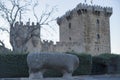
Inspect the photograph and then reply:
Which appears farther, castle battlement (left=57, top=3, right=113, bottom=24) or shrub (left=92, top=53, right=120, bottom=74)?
castle battlement (left=57, top=3, right=113, bottom=24)

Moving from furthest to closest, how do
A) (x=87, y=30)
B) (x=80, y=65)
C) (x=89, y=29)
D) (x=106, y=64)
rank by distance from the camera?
(x=89, y=29) → (x=87, y=30) → (x=106, y=64) → (x=80, y=65)

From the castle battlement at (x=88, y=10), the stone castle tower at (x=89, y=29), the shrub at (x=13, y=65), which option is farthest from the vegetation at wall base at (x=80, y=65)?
the castle battlement at (x=88, y=10)

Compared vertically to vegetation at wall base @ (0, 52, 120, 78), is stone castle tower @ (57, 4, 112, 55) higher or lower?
higher

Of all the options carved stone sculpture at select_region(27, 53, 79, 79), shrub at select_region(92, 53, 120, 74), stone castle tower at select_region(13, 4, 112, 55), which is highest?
stone castle tower at select_region(13, 4, 112, 55)

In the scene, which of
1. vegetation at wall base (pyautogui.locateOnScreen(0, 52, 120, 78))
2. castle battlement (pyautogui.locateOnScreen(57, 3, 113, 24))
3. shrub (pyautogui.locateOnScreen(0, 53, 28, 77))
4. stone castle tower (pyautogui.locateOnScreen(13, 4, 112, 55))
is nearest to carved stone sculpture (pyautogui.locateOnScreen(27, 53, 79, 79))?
vegetation at wall base (pyautogui.locateOnScreen(0, 52, 120, 78))

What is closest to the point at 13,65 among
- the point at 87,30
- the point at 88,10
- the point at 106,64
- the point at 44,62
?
the point at 44,62

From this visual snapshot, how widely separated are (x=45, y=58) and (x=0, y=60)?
8212 mm

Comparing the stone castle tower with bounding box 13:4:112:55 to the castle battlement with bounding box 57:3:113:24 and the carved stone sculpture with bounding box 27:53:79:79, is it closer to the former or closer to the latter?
the castle battlement with bounding box 57:3:113:24

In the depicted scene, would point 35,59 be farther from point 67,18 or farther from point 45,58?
point 67,18

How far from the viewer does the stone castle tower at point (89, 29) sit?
52969 mm

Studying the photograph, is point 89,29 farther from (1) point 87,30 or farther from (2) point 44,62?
(2) point 44,62

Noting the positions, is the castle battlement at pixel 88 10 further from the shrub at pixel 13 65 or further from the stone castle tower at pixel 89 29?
the shrub at pixel 13 65

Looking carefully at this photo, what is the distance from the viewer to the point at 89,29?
→ 5394 centimetres

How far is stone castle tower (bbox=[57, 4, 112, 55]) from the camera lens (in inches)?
2085
